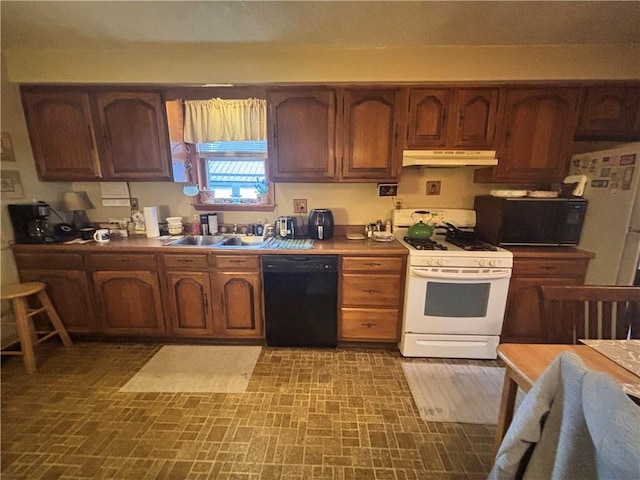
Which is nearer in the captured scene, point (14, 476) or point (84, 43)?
point (14, 476)

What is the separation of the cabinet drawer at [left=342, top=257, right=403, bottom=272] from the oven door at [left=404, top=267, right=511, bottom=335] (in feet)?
0.38

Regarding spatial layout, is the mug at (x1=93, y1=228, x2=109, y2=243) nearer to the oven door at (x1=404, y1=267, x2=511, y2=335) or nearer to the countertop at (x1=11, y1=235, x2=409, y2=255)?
the countertop at (x1=11, y1=235, x2=409, y2=255)

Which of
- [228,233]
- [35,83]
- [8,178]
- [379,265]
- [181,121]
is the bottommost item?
[379,265]

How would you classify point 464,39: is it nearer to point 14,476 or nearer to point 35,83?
point 35,83

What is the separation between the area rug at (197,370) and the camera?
2004 millimetres

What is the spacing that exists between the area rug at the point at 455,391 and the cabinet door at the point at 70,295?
2.73 m

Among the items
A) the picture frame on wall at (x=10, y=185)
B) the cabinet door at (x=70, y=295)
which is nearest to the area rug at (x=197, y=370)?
the cabinet door at (x=70, y=295)

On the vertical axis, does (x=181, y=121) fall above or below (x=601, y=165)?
above

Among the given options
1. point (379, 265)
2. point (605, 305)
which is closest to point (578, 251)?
point (605, 305)

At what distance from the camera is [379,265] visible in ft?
7.48

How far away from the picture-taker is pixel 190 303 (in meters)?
2.41

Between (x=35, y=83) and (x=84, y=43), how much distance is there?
0.57 meters

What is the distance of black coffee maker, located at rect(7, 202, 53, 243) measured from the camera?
2.28m

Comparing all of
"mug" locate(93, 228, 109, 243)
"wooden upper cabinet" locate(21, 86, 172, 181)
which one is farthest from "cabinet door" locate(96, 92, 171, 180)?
"mug" locate(93, 228, 109, 243)
